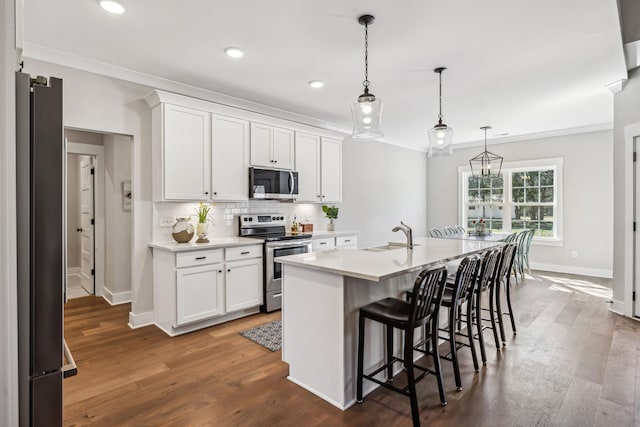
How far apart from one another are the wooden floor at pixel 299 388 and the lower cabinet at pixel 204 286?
0.17 m

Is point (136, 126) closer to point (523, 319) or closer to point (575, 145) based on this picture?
point (523, 319)

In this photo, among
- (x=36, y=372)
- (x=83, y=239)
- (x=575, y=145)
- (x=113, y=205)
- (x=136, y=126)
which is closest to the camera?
(x=36, y=372)

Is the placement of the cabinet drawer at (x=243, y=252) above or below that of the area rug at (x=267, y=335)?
above

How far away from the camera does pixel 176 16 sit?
2.57 m

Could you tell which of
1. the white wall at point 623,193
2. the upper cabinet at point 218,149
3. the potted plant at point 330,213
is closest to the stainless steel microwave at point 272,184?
the upper cabinet at point 218,149

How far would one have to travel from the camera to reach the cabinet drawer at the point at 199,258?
3.43m

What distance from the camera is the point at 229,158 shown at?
4.15m

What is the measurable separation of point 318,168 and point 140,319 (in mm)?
3031

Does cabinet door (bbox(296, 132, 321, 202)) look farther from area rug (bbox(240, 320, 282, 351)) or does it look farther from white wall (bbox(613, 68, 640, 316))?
white wall (bbox(613, 68, 640, 316))

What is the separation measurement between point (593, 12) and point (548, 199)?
492 centimetres

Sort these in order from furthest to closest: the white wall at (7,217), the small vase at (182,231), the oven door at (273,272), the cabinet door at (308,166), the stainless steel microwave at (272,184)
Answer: the cabinet door at (308,166)
the stainless steel microwave at (272,184)
the oven door at (273,272)
the small vase at (182,231)
the white wall at (7,217)

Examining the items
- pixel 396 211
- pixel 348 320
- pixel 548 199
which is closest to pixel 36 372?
pixel 348 320

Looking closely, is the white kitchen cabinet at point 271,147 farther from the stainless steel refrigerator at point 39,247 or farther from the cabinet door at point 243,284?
the stainless steel refrigerator at point 39,247

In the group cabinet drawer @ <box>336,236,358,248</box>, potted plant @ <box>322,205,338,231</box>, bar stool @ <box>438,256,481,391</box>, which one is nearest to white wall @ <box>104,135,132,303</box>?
potted plant @ <box>322,205,338,231</box>
